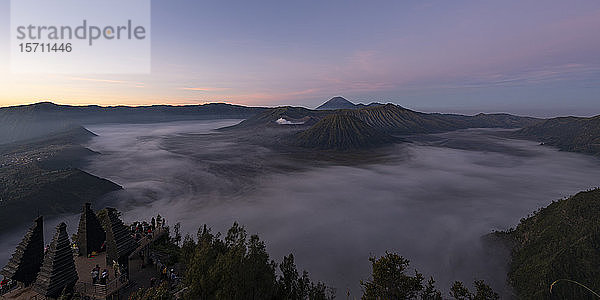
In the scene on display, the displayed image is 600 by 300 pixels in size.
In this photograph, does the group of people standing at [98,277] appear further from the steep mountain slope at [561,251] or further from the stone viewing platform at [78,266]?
the steep mountain slope at [561,251]

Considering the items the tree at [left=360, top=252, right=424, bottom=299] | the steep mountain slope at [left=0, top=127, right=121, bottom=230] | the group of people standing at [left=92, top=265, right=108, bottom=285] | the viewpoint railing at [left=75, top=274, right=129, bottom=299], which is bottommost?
the steep mountain slope at [left=0, top=127, right=121, bottom=230]

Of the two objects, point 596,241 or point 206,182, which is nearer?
point 596,241

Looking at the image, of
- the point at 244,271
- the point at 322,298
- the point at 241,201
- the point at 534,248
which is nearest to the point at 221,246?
the point at 244,271

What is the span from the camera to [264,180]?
422ft

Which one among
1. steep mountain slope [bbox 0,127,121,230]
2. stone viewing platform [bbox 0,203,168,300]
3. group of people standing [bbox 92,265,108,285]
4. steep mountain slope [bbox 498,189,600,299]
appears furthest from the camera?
steep mountain slope [bbox 0,127,121,230]

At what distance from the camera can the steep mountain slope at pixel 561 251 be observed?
123 ft

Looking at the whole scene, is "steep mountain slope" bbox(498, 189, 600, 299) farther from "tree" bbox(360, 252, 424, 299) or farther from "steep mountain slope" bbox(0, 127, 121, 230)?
"steep mountain slope" bbox(0, 127, 121, 230)

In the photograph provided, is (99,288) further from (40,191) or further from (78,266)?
(40,191)

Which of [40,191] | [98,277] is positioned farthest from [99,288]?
[40,191]

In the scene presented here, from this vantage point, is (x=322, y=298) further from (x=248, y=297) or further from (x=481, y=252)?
(x=481, y=252)

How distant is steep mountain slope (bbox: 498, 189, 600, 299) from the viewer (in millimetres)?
37469

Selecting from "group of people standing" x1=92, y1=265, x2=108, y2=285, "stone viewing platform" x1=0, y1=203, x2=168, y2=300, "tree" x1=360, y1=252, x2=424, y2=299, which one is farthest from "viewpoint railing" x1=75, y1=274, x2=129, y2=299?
"tree" x1=360, y1=252, x2=424, y2=299

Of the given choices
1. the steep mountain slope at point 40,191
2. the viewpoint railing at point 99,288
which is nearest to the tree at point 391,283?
the viewpoint railing at point 99,288

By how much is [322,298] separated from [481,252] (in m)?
51.3
